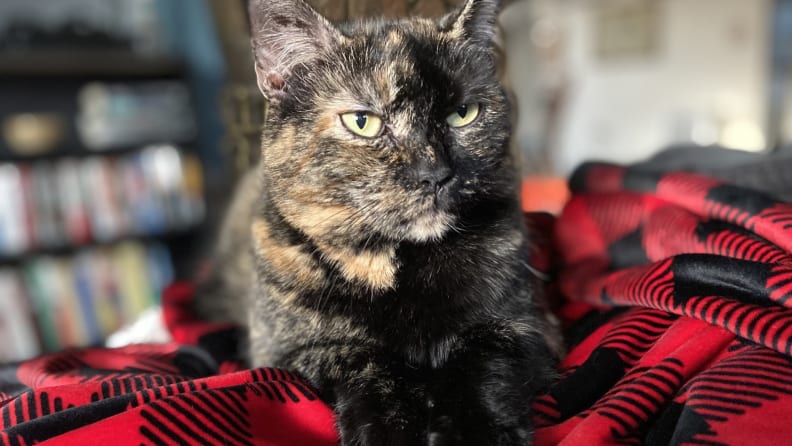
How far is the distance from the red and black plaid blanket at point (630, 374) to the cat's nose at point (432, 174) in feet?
0.88

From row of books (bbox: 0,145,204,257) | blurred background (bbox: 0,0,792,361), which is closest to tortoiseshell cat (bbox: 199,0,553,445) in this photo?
blurred background (bbox: 0,0,792,361)

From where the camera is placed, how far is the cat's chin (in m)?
0.67

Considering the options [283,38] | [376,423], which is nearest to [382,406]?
[376,423]

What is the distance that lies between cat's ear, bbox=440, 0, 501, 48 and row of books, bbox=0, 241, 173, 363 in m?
1.89

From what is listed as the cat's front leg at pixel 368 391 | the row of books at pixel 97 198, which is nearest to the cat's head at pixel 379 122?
the cat's front leg at pixel 368 391

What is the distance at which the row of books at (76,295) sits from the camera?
6.79 feet

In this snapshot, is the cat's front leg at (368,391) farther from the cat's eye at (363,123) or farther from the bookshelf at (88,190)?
the bookshelf at (88,190)

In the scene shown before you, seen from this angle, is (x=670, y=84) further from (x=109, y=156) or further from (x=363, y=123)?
(x=363, y=123)

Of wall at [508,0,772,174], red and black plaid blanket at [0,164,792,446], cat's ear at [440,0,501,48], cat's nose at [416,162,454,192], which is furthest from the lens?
wall at [508,0,772,174]

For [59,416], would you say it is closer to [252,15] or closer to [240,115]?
[252,15]

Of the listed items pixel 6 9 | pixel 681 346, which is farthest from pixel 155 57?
pixel 681 346

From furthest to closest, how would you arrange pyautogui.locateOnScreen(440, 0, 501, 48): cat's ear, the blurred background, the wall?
the wall < the blurred background < pyautogui.locateOnScreen(440, 0, 501, 48): cat's ear

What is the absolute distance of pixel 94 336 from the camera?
7.41 feet

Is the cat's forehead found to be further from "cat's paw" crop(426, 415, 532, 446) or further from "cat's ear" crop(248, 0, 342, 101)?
"cat's paw" crop(426, 415, 532, 446)
